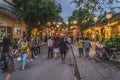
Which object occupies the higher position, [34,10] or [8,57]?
[34,10]

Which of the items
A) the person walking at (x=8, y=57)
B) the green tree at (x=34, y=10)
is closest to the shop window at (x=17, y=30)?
the green tree at (x=34, y=10)

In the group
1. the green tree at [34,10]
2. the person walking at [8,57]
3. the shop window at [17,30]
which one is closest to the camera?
the person walking at [8,57]

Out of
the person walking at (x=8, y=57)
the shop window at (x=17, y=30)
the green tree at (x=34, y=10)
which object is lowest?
the person walking at (x=8, y=57)

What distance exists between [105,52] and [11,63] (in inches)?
408

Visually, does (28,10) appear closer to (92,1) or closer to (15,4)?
(15,4)

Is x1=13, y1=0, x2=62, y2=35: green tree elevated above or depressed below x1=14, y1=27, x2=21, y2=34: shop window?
above

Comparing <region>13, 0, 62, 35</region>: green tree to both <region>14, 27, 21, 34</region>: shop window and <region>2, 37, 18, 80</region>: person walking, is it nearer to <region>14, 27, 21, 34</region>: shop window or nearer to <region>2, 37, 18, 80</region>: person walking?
<region>14, 27, 21, 34</region>: shop window

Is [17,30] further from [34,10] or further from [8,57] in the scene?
[8,57]

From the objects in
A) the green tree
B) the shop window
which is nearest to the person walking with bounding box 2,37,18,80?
the green tree

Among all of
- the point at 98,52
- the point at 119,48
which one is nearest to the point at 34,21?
the point at 98,52

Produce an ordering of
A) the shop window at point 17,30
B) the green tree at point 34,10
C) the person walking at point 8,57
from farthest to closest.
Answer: the shop window at point 17,30
the green tree at point 34,10
the person walking at point 8,57

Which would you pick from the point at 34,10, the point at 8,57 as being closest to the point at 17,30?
the point at 34,10

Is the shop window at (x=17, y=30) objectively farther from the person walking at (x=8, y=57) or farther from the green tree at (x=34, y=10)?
the person walking at (x=8, y=57)

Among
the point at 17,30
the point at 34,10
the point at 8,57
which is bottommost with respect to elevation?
the point at 8,57
